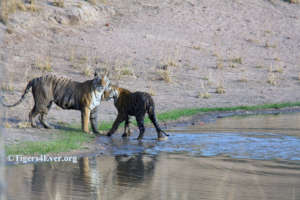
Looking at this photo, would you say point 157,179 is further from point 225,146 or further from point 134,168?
point 225,146

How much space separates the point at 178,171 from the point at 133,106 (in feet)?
11.5

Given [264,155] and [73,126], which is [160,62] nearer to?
[73,126]

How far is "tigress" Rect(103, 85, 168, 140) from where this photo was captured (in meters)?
12.0

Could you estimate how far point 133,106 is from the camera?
12078 millimetres

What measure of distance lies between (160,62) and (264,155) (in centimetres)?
1353

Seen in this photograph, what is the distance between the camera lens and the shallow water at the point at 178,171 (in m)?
7.27

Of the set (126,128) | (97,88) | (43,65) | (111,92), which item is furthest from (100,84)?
(43,65)

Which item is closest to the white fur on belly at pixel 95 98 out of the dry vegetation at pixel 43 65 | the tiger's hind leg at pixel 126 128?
the tiger's hind leg at pixel 126 128

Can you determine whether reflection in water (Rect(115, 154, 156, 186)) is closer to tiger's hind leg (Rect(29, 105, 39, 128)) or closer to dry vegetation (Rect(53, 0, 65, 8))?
tiger's hind leg (Rect(29, 105, 39, 128))

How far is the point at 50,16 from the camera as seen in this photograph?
25.5 meters

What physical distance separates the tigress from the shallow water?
31 centimetres

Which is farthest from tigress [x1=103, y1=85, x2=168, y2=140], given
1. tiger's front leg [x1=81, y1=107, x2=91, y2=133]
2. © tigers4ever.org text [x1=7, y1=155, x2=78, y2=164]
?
© tigers4ever.org text [x1=7, y1=155, x2=78, y2=164]

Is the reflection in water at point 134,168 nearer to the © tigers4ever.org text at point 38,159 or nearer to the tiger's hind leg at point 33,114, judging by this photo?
the © tigers4ever.org text at point 38,159

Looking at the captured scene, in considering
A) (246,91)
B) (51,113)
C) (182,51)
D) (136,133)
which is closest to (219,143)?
(136,133)
